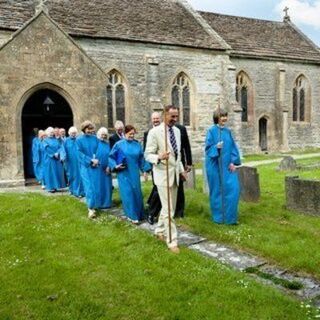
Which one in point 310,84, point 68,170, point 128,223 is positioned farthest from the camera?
point 310,84

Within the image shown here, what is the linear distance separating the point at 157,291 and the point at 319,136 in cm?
2858

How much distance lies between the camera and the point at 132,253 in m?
6.57

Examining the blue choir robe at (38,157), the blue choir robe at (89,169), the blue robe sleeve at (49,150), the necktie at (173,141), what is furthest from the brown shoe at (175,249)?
the blue choir robe at (38,157)

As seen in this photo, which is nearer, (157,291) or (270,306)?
(270,306)

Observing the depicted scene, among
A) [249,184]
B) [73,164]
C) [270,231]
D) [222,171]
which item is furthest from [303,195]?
[73,164]

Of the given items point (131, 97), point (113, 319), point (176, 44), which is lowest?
point (113, 319)

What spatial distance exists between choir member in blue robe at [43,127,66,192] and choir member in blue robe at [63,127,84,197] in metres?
1.44

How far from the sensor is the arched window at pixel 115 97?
21.5m

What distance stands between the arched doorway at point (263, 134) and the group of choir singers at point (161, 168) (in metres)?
19.5

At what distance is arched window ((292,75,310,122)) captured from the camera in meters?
29.9

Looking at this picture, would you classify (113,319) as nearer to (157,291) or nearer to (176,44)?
(157,291)

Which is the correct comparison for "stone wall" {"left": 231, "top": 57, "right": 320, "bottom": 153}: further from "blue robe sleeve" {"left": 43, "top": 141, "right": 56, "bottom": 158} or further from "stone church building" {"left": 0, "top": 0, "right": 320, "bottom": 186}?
"blue robe sleeve" {"left": 43, "top": 141, "right": 56, "bottom": 158}

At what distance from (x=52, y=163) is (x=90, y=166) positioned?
4707 mm

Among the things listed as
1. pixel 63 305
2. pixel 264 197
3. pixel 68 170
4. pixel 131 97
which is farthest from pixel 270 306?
pixel 131 97
